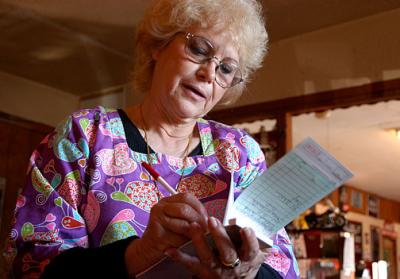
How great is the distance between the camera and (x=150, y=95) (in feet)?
3.70

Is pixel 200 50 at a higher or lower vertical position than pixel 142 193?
higher

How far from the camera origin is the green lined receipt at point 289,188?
0.72 metres

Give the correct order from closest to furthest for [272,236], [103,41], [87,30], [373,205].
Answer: [272,236] < [87,30] < [103,41] < [373,205]

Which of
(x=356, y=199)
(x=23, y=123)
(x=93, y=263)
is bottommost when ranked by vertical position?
(x=356, y=199)

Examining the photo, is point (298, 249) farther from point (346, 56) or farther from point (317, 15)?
point (317, 15)

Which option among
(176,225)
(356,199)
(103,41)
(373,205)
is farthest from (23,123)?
(373,205)

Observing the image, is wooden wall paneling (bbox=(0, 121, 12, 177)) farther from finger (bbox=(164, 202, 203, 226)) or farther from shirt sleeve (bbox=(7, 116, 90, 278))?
finger (bbox=(164, 202, 203, 226))

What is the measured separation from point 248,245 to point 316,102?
7.32ft

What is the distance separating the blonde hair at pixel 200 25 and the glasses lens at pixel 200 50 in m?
0.03

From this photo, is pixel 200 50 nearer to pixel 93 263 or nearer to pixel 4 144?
pixel 93 263

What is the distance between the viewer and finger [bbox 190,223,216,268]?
0.74m

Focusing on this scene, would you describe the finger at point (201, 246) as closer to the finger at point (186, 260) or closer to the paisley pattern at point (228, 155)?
the finger at point (186, 260)

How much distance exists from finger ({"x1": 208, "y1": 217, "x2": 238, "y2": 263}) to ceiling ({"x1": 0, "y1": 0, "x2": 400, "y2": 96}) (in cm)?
210

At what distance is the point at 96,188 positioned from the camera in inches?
37.5
